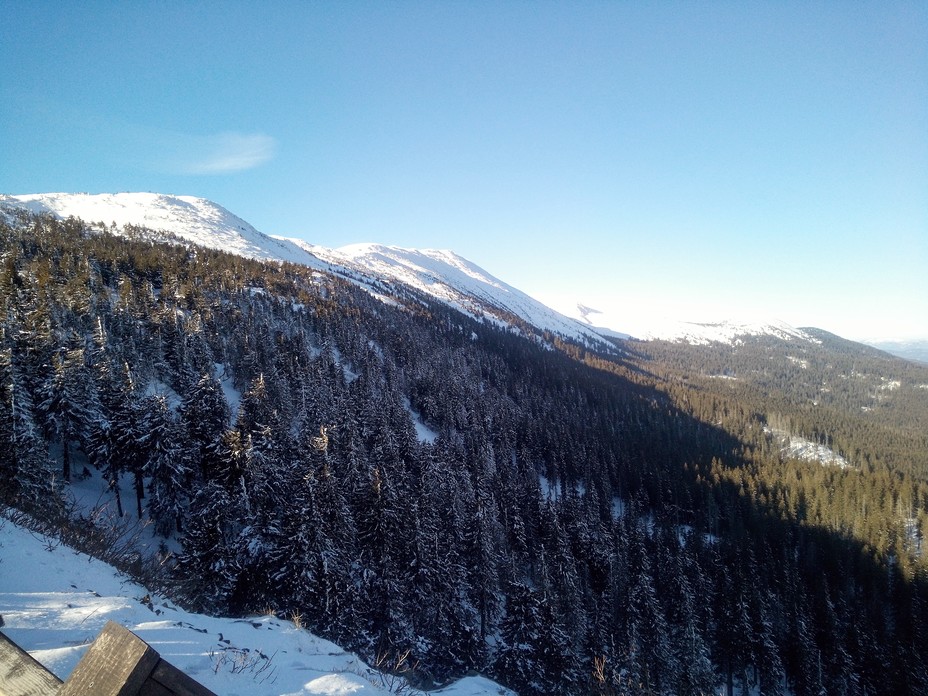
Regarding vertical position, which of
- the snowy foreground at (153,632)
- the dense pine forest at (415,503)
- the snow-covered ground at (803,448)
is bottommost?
the snow-covered ground at (803,448)

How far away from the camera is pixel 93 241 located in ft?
281

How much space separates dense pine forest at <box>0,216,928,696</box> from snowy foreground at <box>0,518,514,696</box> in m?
2.17

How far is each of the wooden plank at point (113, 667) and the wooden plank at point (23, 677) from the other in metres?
0.31

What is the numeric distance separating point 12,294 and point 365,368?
143 feet

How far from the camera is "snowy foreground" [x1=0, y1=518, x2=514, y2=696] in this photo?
520 centimetres

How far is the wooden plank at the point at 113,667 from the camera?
1.70m

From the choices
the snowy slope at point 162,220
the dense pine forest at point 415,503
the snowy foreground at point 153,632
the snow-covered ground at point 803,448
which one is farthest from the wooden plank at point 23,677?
the snowy slope at point 162,220

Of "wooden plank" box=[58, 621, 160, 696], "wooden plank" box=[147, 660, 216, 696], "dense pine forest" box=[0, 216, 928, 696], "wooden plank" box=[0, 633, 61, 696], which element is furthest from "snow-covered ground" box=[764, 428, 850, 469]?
"wooden plank" box=[0, 633, 61, 696]

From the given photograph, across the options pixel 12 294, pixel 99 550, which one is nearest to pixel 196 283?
pixel 12 294

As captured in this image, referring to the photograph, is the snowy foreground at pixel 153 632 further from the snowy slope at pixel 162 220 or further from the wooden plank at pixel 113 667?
the snowy slope at pixel 162 220

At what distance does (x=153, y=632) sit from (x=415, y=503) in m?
27.8

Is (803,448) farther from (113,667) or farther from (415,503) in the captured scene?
(113,667)

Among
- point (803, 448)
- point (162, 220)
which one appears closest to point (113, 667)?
point (803, 448)

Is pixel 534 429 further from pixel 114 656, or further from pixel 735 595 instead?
pixel 114 656
